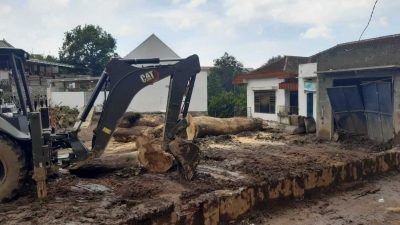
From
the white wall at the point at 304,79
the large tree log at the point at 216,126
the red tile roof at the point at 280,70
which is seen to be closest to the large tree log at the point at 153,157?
the large tree log at the point at 216,126

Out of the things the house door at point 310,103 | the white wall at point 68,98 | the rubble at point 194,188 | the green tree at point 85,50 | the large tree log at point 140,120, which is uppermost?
the green tree at point 85,50

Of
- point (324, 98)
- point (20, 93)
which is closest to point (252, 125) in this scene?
point (324, 98)

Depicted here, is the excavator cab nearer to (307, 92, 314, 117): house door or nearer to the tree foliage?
(307, 92, 314, 117): house door

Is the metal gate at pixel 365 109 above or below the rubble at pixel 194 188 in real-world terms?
above

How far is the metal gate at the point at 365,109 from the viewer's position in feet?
43.7

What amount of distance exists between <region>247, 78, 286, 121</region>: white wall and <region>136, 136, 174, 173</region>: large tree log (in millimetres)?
17310

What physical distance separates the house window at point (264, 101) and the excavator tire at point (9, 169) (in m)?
20.7

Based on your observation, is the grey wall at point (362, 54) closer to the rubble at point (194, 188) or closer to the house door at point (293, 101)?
the rubble at point (194, 188)

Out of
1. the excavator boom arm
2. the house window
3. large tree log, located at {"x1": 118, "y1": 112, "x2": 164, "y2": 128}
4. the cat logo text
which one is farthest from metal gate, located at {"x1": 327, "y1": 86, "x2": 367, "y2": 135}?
the house window

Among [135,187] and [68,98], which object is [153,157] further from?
[68,98]

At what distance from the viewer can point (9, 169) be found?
19.6 ft

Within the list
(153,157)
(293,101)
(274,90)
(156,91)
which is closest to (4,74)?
(153,157)

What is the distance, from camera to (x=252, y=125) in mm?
17672

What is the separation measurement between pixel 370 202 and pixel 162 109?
22.7m
